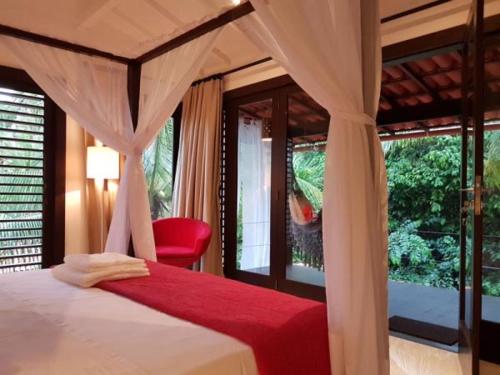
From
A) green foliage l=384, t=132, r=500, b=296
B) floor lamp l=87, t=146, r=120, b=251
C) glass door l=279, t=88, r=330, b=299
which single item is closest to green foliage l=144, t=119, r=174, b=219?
floor lamp l=87, t=146, r=120, b=251

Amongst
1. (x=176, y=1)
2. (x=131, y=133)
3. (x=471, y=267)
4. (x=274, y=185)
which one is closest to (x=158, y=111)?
(x=131, y=133)

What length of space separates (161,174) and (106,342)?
386cm

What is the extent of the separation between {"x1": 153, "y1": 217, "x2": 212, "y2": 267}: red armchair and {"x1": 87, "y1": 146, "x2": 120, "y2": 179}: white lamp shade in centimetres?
72

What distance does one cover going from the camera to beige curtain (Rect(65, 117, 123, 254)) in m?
4.05

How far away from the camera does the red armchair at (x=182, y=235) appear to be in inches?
154

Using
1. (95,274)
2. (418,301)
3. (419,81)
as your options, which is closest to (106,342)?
(95,274)

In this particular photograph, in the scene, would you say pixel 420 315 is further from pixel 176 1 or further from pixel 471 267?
pixel 176 1

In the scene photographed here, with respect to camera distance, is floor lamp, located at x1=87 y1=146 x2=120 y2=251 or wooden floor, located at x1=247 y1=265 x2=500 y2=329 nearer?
wooden floor, located at x1=247 y1=265 x2=500 y2=329

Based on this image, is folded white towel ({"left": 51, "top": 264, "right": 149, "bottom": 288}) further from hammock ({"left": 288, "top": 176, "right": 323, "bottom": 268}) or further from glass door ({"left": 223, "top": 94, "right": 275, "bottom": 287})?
glass door ({"left": 223, "top": 94, "right": 275, "bottom": 287})

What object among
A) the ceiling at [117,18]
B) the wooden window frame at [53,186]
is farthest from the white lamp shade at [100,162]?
the ceiling at [117,18]

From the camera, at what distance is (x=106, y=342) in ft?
4.31

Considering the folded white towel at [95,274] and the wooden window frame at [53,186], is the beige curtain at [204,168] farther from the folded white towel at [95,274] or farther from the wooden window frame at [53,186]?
the folded white towel at [95,274]

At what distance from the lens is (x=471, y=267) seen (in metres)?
2.31

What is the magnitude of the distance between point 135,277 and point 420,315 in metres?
2.88
